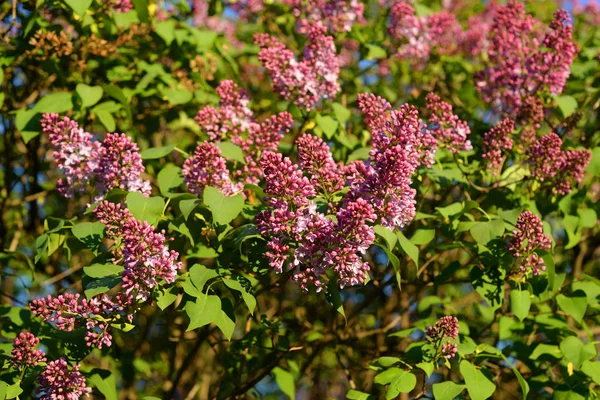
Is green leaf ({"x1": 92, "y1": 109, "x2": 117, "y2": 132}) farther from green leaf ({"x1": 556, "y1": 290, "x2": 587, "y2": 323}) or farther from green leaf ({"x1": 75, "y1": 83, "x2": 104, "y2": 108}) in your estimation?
green leaf ({"x1": 556, "y1": 290, "x2": 587, "y2": 323})

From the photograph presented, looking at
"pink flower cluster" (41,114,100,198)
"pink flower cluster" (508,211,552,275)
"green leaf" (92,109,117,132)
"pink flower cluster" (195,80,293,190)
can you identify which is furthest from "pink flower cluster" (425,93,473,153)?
"green leaf" (92,109,117,132)

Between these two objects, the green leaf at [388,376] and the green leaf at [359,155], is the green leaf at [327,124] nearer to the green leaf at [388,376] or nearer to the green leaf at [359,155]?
the green leaf at [359,155]

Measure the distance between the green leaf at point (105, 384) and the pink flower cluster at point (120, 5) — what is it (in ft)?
6.51

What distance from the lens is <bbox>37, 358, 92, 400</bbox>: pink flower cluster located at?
8.97 feet

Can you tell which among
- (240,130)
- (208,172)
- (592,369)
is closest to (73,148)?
(208,172)

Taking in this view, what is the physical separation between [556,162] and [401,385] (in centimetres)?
132

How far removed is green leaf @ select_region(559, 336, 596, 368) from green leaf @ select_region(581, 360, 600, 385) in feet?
0.09

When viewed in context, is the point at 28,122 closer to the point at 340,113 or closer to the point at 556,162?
the point at 340,113

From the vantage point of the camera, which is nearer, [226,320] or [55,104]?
[226,320]

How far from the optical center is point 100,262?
2871 mm

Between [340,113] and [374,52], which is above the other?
[374,52]

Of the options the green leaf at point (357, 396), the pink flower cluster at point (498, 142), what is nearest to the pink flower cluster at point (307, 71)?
the pink flower cluster at point (498, 142)

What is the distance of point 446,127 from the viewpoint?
→ 3314 mm

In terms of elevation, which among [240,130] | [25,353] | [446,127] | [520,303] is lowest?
[25,353]
